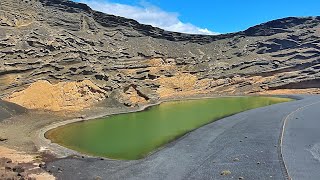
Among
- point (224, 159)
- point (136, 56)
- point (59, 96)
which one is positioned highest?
point (136, 56)

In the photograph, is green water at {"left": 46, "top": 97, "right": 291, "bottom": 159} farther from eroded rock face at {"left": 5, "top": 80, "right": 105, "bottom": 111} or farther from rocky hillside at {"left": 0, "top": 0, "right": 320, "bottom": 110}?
rocky hillside at {"left": 0, "top": 0, "right": 320, "bottom": 110}

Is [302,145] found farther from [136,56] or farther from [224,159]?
[136,56]

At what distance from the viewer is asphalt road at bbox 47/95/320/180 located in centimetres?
2602

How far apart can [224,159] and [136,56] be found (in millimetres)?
78567

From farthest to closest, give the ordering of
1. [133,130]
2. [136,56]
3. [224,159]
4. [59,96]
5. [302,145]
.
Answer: [136,56] < [59,96] < [133,130] < [302,145] < [224,159]

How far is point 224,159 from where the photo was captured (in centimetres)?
2969

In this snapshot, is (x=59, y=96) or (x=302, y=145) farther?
(x=59, y=96)

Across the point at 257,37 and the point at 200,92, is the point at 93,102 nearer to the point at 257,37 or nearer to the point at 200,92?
the point at 200,92

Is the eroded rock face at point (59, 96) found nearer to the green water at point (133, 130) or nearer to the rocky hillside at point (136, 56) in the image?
the rocky hillside at point (136, 56)

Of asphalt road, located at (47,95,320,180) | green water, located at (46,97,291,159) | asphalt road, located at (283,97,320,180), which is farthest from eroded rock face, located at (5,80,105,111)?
asphalt road, located at (283,97,320,180)

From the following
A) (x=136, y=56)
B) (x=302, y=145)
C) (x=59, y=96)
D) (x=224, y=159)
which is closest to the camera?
(x=224, y=159)

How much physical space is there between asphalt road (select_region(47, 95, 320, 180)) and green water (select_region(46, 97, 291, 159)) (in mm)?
3283

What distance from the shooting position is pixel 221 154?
31594 millimetres

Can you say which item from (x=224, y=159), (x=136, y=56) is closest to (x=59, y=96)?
(x=224, y=159)
